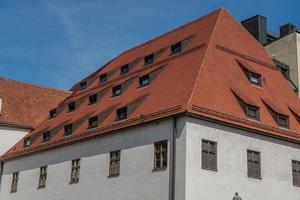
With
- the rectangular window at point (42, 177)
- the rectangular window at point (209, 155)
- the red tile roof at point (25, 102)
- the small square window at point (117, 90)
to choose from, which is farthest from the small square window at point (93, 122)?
the red tile roof at point (25, 102)

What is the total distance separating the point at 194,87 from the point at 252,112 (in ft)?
12.8

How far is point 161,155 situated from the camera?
86.0 feet

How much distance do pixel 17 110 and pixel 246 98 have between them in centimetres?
2248

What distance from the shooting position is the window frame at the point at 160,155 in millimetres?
25922

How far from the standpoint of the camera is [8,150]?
41125 mm

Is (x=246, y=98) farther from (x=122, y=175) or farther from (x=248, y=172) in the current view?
(x=122, y=175)

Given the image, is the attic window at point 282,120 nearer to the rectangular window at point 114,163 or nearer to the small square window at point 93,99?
the rectangular window at point 114,163

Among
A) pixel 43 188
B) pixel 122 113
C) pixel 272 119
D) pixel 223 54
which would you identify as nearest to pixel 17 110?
pixel 43 188

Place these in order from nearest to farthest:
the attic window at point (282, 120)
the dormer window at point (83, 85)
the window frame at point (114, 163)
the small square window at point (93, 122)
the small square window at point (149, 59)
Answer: the window frame at point (114, 163)
the attic window at point (282, 120)
the small square window at point (93, 122)
the small square window at point (149, 59)
the dormer window at point (83, 85)

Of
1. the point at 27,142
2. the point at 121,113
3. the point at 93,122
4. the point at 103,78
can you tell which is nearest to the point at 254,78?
the point at 121,113

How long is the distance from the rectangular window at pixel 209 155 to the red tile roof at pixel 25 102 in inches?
823

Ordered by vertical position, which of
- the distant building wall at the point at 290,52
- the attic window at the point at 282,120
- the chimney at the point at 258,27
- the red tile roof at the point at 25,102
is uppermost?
the chimney at the point at 258,27

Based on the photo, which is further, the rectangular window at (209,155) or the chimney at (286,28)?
the chimney at (286,28)

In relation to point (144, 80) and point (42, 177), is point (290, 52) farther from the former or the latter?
point (42, 177)
